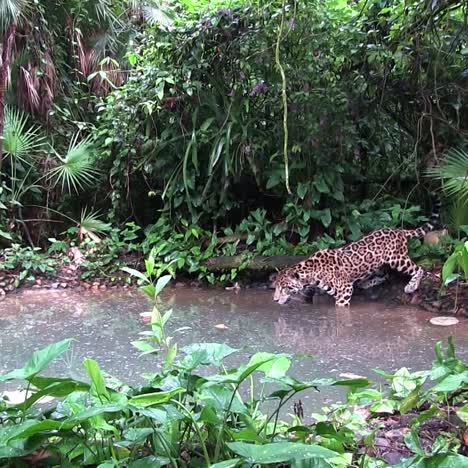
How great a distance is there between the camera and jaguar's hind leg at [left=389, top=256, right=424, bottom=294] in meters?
6.13

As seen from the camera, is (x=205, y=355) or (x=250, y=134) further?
(x=250, y=134)

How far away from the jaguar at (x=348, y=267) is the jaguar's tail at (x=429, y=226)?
0.18 feet

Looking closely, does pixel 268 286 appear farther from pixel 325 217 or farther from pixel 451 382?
pixel 451 382

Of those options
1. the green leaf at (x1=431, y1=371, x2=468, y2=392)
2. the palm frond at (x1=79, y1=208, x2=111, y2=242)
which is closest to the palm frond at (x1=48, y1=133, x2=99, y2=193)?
the palm frond at (x1=79, y1=208, x2=111, y2=242)

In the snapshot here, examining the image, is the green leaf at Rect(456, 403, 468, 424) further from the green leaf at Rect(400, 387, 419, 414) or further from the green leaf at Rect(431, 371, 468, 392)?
the green leaf at Rect(431, 371, 468, 392)

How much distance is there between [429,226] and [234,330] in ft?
9.08

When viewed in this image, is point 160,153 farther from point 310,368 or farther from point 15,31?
point 310,368

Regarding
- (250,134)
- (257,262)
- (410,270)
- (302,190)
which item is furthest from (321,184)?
(410,270)

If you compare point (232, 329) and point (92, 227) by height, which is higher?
point (92, 227)

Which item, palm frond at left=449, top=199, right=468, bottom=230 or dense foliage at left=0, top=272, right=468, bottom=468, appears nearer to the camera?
dense foliage at left=0, top=272, right=468, bottom=468

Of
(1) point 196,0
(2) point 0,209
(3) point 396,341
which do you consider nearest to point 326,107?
(1) point 196,0

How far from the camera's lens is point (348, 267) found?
6.26 m

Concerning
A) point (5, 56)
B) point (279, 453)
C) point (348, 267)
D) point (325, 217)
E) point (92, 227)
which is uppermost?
point (5, 56)

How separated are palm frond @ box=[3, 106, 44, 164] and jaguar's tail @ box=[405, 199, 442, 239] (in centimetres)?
517
